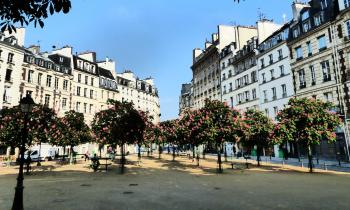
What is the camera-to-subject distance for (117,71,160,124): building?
249 ft

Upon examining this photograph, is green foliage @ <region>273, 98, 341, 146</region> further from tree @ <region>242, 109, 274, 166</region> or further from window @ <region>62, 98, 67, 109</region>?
window @ <region>62, 98, 67, 109</region>

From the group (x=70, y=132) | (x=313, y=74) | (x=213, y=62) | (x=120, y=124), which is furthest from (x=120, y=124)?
(x=213, y=62)

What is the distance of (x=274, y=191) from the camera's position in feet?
44.3

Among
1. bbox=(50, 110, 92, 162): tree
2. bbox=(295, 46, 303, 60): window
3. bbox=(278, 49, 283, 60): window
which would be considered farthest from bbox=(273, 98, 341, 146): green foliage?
bbox=(50, 110, 92, 162): tree

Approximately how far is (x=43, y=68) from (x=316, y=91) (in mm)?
45294

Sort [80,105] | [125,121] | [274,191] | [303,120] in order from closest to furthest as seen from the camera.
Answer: [274,191]
[303,120]
[125,121]
[80,105]

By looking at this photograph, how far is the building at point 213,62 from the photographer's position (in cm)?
5557

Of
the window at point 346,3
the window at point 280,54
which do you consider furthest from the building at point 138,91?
the window at point 346,3

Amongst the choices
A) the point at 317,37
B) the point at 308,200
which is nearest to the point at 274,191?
the point at 308,200

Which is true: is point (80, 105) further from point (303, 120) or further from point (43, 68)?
point (303, 120)

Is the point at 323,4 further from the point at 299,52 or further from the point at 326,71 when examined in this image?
the point at 326,71

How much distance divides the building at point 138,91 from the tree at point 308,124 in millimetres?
49927

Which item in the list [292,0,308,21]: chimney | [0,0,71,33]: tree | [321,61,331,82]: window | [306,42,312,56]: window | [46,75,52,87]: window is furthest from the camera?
[46,75,52,87]: window

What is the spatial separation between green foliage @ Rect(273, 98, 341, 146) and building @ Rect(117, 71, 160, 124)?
164 ft
